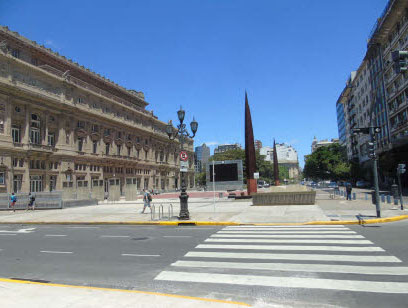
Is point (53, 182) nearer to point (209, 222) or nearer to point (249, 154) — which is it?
point (249, 154)

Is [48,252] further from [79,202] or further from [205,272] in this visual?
[79,202]

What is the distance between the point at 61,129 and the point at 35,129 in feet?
15.2

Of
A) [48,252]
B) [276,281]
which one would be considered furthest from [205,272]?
[48,252]

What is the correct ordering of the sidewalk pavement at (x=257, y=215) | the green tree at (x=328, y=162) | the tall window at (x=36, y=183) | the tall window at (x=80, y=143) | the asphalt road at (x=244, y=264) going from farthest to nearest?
the green tree at (x=328, y=162) → the tall window at (x=80, y=143) → the tall window at (x=36, y=183) → the sidewalk pavement at (x=257, y=215) → the asphalt road at (x=244, y=264)

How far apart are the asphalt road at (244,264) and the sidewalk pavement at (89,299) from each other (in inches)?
25.8

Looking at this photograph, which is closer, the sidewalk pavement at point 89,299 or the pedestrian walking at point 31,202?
the sidewalk pavement at point 89,299

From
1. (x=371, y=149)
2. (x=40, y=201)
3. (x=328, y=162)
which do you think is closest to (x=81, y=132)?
(x=40, y=201)

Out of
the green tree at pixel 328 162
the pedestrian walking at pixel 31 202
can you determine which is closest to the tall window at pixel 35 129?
the pedestrian walking at pixel 31 202

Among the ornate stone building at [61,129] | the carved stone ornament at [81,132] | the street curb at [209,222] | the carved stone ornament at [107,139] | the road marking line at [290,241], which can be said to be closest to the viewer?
the road marking line at [290,241]

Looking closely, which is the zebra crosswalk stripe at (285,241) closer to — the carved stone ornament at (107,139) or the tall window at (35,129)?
the tall window at (35,129)

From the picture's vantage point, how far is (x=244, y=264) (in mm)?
7422

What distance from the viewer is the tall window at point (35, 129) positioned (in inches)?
1721

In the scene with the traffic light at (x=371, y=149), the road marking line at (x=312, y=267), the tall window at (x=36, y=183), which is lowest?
the road marking line at (x=312, y=267)

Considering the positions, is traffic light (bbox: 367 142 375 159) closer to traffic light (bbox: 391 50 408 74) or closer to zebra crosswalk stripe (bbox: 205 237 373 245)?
traffic light (bbox: 391 50 408 74)
